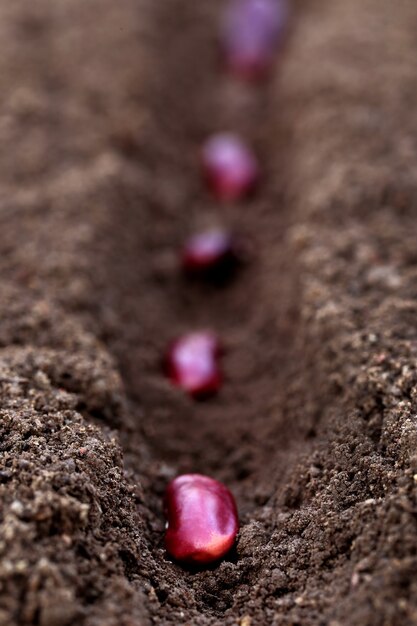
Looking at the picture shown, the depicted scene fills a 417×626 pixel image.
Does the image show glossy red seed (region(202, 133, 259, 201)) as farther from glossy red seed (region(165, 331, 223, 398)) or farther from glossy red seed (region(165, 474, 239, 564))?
glossy red seed (region(165, 474, 239, 564))

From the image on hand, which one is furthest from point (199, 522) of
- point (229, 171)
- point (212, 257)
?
point (229, 171)

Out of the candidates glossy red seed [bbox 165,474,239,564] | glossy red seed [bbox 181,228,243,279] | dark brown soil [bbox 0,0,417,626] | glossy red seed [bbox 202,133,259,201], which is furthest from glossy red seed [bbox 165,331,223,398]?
glossy red seed [bbox 202,133,259,201]

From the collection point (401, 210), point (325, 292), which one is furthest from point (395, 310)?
point (401, 210)

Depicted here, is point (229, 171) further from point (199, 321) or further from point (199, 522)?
point (199, 522)

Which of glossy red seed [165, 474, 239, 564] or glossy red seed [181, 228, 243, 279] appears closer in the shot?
glossy red seed [165, 474, 239, 564]

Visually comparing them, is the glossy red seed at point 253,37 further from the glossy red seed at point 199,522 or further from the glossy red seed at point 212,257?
the glossy red seed at point 199,522

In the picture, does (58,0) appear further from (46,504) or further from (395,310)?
(46,504)

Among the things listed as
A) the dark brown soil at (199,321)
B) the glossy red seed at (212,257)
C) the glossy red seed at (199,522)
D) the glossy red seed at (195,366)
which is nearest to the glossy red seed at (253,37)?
the dark brown soil at (199,321)
